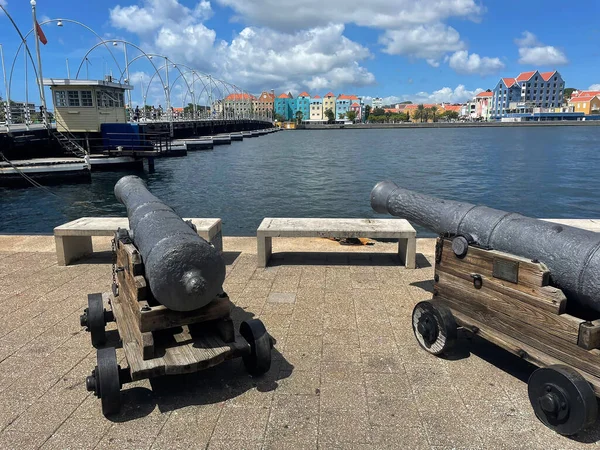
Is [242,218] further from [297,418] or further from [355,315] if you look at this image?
[297,418]

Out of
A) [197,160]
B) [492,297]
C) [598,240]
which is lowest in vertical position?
[197,160]

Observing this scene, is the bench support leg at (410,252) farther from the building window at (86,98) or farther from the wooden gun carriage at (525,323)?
the building window at (86,98)

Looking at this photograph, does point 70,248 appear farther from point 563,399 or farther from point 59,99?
point 59,99

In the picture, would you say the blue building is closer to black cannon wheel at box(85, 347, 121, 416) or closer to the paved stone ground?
the paved stone ground

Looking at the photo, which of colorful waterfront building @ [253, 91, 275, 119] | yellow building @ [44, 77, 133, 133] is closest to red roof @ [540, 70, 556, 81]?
colorful waterfront building @ [253, 91, 275, 119]

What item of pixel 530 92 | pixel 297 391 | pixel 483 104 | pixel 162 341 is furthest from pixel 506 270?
pixel 483 104

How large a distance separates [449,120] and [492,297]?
20079 centimetres

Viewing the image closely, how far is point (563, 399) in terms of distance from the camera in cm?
308

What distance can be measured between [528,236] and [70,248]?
6.14 metres

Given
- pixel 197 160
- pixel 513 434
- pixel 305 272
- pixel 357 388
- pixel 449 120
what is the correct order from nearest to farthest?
pixel 513 434
pixel 357 388
pixel 305 272
pixel 197 160
pixel 449 120

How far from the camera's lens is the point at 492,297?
3807 millimetres

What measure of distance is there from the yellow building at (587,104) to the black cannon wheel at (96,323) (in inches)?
7442

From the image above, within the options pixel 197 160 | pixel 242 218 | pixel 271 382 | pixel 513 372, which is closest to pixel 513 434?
pixel 513 372

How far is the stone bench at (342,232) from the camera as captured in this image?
6.80m
